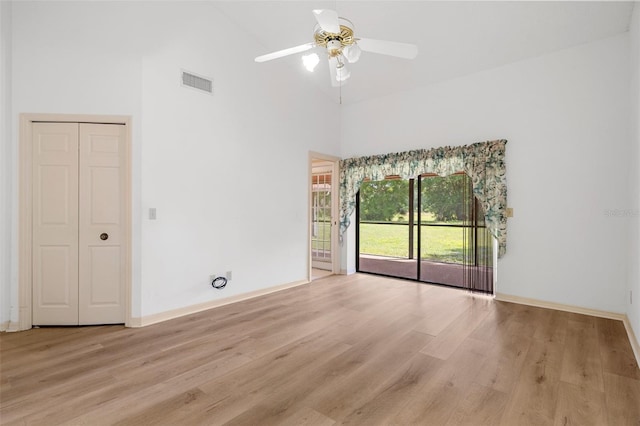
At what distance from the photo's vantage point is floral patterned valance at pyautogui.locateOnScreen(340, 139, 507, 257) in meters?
4.13

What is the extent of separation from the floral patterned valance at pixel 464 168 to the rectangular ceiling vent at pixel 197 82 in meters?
2.75

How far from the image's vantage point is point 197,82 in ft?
12.5

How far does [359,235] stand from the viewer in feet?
19.9

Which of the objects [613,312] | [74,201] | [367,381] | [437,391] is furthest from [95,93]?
[613,312]

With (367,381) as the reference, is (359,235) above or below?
above

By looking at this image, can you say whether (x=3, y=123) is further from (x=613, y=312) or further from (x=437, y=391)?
(x=613, y=312)

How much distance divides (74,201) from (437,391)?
3.90 metres

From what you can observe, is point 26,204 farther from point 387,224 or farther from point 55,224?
point 387,224

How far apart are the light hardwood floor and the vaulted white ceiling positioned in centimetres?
330

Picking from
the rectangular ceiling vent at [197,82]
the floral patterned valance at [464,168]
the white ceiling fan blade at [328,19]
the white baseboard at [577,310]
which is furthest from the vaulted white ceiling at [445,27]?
the white baseboard at [577,310]

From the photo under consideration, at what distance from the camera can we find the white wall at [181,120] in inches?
125

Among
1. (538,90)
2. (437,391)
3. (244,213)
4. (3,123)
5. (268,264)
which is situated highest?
(538,90)

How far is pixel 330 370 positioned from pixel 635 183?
3305 mm

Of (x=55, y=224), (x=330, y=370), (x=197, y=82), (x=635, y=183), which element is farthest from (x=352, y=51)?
(x=55, y=224)
